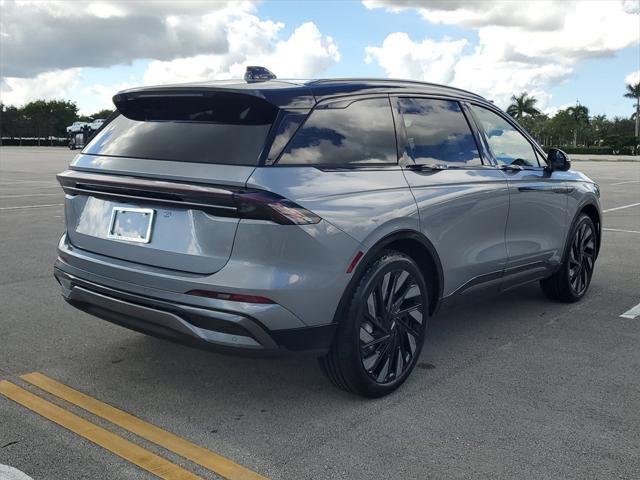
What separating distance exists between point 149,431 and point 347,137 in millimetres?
1786

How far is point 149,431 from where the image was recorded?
328cm

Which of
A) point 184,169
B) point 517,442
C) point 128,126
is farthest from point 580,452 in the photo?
point 128,126

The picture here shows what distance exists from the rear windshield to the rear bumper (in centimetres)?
72

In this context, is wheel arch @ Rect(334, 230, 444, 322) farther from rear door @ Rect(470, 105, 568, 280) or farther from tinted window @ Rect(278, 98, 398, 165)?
rear door @ Rect(470, 105, 568, 280)

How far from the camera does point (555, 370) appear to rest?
4223 mm

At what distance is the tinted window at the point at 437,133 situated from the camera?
13.5 ft

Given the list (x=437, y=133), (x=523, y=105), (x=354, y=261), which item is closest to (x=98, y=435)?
(x=354, y=261)

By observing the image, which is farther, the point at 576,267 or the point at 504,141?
the point at 576,267

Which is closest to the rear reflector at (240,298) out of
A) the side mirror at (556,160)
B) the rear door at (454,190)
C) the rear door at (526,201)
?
the rear door at (454,190)


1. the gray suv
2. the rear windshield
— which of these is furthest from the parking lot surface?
the rear windshield

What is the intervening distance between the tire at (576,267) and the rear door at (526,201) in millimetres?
223

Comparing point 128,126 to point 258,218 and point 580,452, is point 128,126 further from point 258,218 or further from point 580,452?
point 580,452

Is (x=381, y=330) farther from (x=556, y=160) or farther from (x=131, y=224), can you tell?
(x=556, y=160)

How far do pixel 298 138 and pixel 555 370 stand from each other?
220 centimetres
